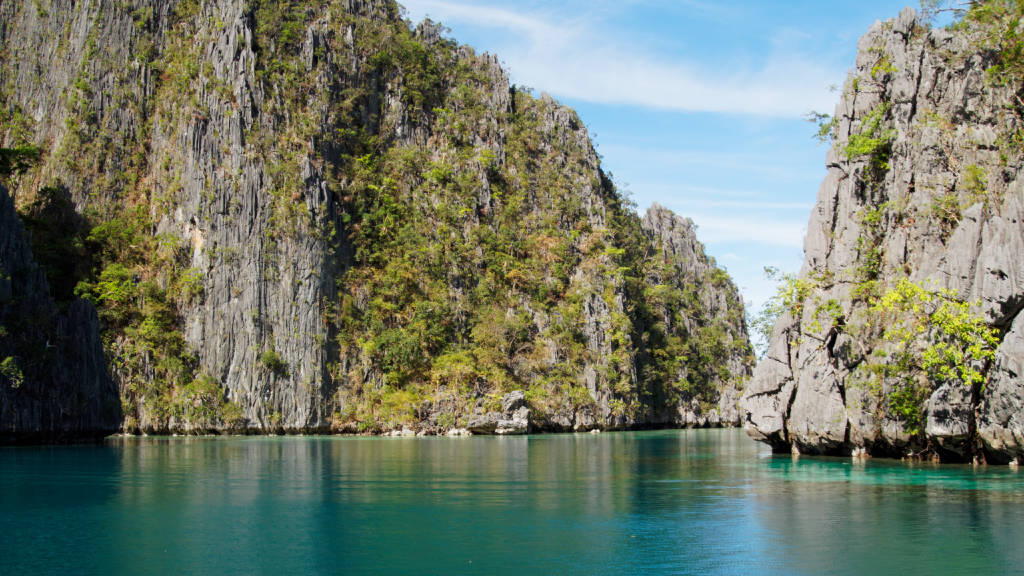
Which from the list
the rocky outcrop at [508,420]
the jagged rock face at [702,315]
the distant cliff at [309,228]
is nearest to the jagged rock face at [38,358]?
the distant cliff at [309,228]

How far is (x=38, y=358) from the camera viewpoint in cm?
4356

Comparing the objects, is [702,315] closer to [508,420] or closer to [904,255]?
[508,420]

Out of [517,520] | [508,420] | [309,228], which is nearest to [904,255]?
[517,520]

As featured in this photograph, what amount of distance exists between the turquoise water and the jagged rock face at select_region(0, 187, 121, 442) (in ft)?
49.8

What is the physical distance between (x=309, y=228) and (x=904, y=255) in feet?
170

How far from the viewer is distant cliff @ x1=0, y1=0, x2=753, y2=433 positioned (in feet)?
215

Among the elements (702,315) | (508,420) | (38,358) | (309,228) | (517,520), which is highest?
(309,228)

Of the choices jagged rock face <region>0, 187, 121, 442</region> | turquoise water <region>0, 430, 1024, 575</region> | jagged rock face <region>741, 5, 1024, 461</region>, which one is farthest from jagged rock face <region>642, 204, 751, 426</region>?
turquoise water <region>0, 430, 1024, 575</region>

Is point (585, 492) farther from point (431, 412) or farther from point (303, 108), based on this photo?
point (303, 108)

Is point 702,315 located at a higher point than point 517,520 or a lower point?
higher

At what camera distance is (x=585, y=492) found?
22.3 meters

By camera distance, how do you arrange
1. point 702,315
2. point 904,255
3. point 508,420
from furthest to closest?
A: point 702,315
point 508,420
point 904,255

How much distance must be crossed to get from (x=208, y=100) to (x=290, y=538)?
6295 centimetres

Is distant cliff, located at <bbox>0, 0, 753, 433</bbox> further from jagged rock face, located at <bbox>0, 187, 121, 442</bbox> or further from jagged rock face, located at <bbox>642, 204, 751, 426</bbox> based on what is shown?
jagged rock face, located at <bbox>0, 187, 121, 442</bbox>
